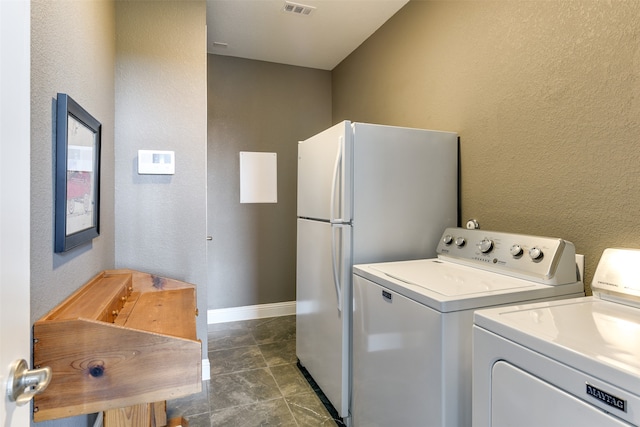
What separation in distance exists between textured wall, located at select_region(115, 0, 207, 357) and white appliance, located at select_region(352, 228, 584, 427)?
124cm

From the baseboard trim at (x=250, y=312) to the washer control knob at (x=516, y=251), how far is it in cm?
260

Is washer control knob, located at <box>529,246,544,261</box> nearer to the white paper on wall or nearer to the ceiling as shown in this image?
the ceiling

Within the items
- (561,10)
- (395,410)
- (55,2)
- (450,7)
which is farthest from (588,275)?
(55,2)

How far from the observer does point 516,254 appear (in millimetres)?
1495

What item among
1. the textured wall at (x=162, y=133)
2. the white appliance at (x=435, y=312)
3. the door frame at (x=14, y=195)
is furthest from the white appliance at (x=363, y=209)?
the door frame at (x=14, y=195)

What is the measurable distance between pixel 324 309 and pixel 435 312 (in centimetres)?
101

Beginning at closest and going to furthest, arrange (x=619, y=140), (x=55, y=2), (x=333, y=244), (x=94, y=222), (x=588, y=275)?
1. (x=55, y=2)
2. (x=619, y=140)
3. (x=588, y=275)
4. (x=94, y=222)
5. (x=333, y=244)

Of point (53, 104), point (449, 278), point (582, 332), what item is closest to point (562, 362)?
point (582, 332)

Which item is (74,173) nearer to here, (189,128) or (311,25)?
(189,128)

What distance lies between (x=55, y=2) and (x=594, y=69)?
2.04 metres

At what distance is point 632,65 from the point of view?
1.26 metres

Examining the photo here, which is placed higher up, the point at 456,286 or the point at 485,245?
the point at 485,245

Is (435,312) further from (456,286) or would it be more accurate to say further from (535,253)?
(535,253)

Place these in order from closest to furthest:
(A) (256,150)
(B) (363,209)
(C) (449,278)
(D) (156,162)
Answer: (C) (449,278) → (B) (363,209) → (D) (156,162) → (A) (256,150)
